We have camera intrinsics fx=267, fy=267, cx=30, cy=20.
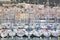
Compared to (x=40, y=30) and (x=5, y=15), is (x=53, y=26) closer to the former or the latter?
(x=40, y=30)

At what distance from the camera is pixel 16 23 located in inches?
109

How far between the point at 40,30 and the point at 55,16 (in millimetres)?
220

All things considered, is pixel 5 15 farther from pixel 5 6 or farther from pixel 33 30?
pixel 33 30

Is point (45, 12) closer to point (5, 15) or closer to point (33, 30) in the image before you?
point (33, 30)

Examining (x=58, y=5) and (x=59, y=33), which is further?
(x=58, y=5)

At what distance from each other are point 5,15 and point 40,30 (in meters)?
0.39

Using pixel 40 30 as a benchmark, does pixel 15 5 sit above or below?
above

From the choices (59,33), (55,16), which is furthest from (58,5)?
(59,33)

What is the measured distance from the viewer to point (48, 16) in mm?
2795

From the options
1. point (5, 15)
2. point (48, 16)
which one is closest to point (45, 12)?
point (48, 16)

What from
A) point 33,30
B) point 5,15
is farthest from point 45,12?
point 5,15

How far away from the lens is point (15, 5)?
282cm

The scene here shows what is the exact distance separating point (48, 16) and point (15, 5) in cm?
37

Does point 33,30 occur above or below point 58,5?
below
